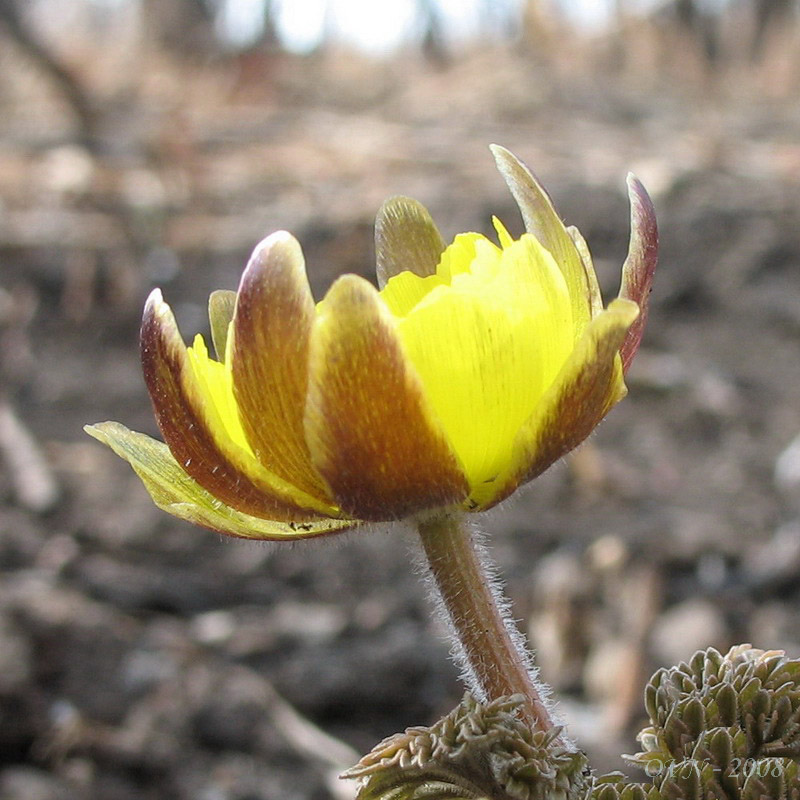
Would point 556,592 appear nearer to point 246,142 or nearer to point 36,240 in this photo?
point 36,240

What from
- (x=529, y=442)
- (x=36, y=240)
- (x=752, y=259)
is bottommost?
(x=529, y=442)

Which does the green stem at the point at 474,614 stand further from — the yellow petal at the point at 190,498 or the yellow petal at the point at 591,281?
the yellow petal at the point at 591,281

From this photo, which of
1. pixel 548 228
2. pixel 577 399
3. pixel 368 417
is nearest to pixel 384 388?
pixel 368 417

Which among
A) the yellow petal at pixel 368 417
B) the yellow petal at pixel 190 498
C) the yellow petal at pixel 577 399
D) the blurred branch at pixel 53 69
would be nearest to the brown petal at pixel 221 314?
the yellow petal at pixel 190 498

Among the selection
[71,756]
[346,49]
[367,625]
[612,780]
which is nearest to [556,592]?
[367,625]

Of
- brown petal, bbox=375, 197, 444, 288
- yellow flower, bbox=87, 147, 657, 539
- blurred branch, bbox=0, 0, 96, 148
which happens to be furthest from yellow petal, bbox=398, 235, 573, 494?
blurred branch, bbox=0, 0, 96, 148
